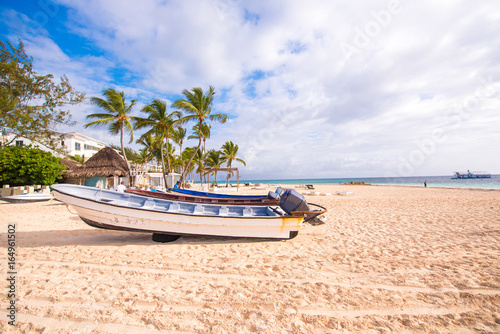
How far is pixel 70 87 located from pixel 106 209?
1766 cm

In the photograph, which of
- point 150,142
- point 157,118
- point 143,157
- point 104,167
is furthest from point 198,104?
point 143,157

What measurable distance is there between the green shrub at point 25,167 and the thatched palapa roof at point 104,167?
2699 millimetres

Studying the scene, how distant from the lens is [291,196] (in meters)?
6.00

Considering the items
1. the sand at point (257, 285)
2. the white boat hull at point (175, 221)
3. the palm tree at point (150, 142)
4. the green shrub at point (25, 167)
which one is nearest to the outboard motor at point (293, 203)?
the white boat hull at point (175, 221)

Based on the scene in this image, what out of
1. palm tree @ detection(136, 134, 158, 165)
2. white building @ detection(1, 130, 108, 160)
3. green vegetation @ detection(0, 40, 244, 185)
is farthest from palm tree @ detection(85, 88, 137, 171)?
white building @ detection(1, 130, 108, 160)

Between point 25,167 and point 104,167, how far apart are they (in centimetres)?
491

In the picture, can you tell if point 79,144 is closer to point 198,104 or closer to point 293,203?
point 198,104

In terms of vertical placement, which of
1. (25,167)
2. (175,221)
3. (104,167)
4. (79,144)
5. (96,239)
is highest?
(79,144)

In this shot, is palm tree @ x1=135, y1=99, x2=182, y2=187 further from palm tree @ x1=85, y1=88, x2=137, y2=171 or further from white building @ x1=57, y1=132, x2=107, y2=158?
Result: white building @ x1=57, y1=132, x2=107, y2=158

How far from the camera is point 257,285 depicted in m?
3.48

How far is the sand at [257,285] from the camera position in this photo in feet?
8.54

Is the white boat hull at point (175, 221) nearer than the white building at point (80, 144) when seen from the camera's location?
Yes

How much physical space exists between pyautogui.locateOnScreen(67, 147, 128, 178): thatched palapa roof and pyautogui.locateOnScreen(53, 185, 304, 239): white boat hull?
15716 millimetres

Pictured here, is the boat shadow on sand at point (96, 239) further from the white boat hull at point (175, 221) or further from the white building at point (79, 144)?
the white building at point (79, 144)
